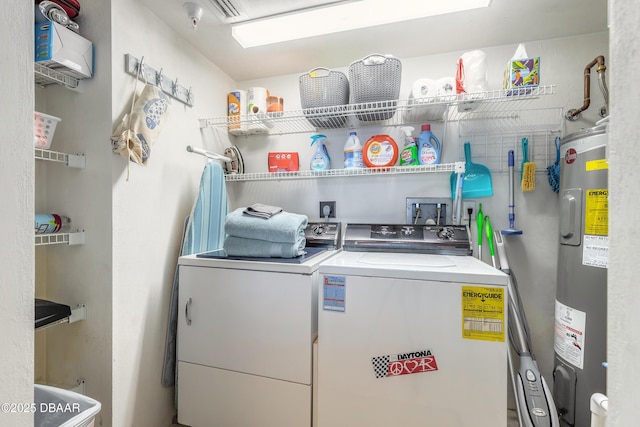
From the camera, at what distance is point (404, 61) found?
1900 millimetres

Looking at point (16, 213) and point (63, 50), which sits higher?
point (63, 50)

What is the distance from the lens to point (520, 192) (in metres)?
1.71

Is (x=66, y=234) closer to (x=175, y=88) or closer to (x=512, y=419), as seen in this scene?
(x=175, y=88)

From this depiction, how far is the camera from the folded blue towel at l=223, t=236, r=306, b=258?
4.65ft

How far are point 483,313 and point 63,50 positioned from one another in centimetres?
201

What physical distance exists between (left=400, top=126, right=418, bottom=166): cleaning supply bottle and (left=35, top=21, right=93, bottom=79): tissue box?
5.51 ft

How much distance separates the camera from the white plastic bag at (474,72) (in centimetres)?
151

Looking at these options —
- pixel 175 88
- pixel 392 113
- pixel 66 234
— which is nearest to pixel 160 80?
pixel 175 88

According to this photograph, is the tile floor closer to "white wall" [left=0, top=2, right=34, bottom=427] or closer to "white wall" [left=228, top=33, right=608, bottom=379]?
"white wall" [left=228, top=33, right=608, bottom=379]

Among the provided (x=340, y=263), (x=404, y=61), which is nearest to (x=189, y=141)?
(x=340, y=263)

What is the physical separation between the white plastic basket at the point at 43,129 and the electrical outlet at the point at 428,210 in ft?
6.16

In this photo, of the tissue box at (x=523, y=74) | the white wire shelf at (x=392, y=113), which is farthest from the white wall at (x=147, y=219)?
the tissue box at (x=523, y=74)

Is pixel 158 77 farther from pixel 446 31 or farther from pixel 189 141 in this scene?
pixel 446 31

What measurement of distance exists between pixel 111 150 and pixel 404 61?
1.83 meters
